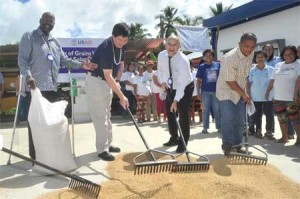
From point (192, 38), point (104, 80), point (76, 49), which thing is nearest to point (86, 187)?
point (104, 80)

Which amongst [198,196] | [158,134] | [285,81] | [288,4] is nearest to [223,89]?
[285,81]

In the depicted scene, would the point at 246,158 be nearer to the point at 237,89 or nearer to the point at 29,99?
the point at 237,89

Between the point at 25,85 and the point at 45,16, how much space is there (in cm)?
92

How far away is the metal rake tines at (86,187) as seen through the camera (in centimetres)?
325

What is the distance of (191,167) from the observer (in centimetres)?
384

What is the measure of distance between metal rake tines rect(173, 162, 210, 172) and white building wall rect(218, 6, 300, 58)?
384 inches

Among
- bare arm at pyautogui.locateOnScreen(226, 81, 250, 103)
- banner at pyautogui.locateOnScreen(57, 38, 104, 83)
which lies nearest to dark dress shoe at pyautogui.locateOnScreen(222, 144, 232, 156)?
bare arm at pyautogui.locateOnScreen(226, 81, 250, 103)

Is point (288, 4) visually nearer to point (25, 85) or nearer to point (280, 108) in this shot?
point (280, 108)

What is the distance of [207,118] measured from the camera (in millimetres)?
6930

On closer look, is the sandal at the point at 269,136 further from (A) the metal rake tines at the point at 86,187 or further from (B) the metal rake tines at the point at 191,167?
(A) the metal rake tines at the point at 86,187

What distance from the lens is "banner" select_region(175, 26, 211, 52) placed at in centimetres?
1162

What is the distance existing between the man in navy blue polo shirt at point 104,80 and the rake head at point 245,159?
5.21ft

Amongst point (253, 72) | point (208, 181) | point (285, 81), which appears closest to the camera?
point (208, 181)

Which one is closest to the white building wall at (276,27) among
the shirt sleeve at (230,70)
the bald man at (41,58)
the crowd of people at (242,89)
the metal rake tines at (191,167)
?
the crowd of people at (242,89)
